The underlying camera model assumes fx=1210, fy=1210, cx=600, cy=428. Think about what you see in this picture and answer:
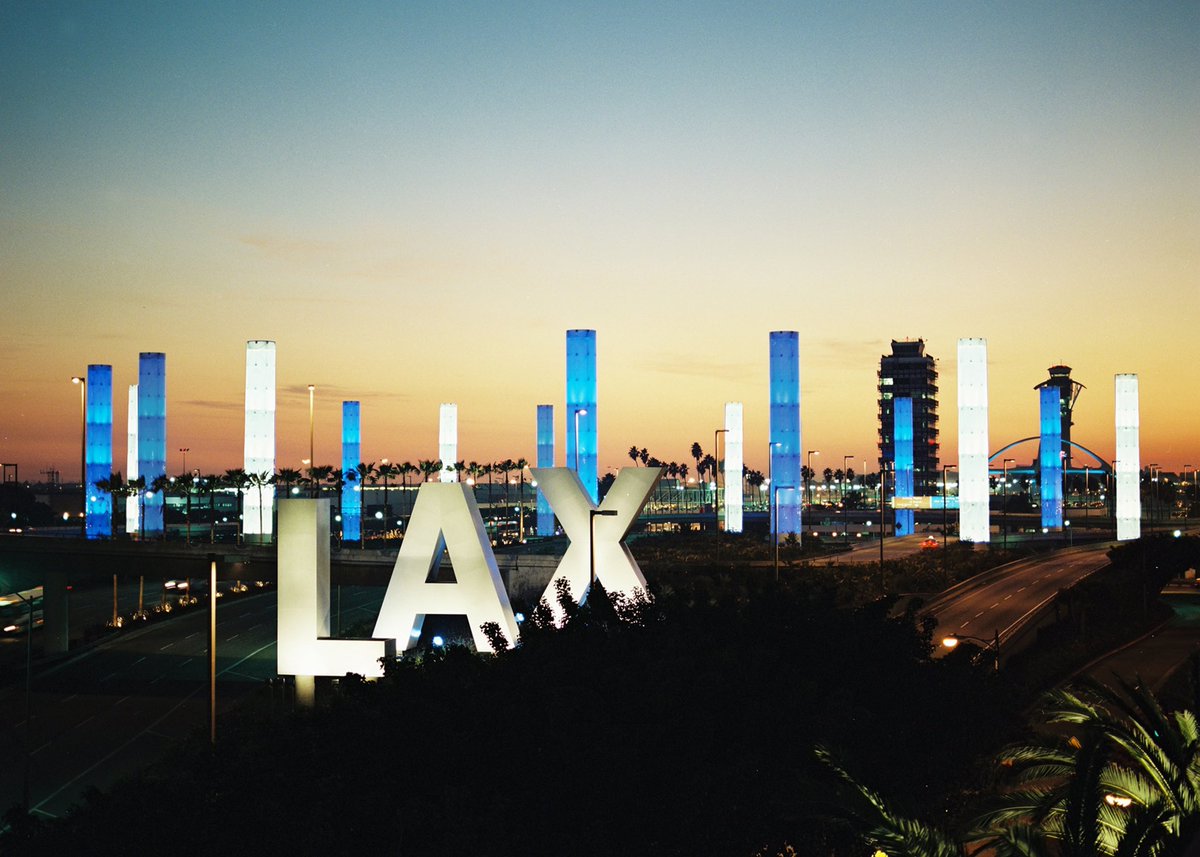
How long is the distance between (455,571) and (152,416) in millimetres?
58362

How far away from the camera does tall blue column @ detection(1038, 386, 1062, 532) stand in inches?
4934

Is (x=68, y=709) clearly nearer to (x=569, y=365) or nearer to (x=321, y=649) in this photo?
(x=321, y=649)

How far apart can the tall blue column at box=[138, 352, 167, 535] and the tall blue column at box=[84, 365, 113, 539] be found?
242 centimetres

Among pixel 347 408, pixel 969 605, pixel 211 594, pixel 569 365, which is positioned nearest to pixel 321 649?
pixel 211 594

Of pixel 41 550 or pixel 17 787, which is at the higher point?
pixel 41 550

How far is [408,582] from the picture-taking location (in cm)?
3725

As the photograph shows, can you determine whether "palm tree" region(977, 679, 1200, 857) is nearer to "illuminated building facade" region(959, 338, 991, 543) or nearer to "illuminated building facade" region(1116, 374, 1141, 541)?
"illuminated building facade" region(959, 338, 991, 543)

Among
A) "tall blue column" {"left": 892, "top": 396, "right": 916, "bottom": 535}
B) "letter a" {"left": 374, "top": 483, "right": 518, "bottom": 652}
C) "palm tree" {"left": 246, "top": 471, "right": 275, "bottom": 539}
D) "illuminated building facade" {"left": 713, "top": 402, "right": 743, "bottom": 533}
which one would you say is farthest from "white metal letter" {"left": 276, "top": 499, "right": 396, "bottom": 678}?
"tall blue column" {"left": 892, "top": 396, "right": 916, "bottom": 535}

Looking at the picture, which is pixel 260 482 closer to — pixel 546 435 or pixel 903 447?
pixel 546 435

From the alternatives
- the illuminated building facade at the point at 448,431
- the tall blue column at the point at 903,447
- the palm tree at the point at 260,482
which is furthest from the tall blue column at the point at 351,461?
the tall blue column at the point at 903,447

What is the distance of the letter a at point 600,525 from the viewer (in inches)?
1496

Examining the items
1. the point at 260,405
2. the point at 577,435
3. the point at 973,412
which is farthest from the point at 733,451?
the point at 260,405

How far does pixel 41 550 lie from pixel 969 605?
160 feet

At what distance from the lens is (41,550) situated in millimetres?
61812
